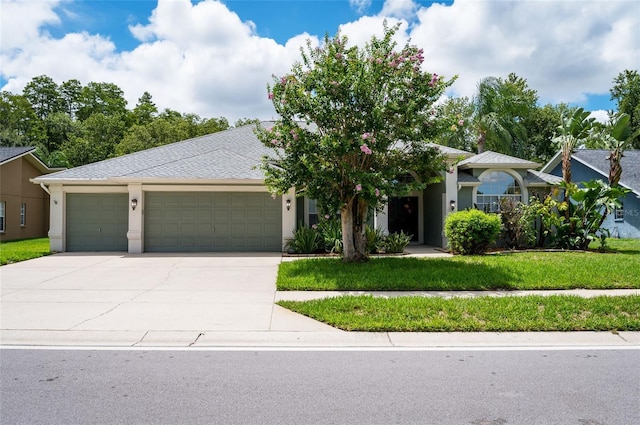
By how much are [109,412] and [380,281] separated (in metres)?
6.61

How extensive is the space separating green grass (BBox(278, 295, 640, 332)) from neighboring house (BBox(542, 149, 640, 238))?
59.1 feet

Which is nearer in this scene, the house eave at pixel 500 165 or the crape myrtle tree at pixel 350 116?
the crape myrtle tree at pixel 350 116

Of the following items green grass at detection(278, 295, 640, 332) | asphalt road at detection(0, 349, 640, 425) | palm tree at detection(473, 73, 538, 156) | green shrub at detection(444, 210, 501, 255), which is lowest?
asphalt road at detection(0, 349, 640, 425)

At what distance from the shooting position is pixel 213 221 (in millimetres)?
16688

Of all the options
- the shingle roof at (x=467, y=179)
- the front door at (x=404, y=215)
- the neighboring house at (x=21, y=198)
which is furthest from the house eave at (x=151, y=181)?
the neighboring house at (x=21, y=198)

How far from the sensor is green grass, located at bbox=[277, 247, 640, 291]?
948cm

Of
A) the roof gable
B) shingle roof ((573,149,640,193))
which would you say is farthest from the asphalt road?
shingle roof ((573,149,640,193))

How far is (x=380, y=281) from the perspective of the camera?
9719 millimetres

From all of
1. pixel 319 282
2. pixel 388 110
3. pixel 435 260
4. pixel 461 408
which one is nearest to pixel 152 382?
pixel 461 408

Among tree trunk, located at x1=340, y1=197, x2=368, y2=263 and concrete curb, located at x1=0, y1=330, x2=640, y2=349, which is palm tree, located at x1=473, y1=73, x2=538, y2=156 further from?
concrete curb, located at x1=0, y1=330, x2=640, y2=349

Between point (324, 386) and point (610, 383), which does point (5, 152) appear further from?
point (610, 383)

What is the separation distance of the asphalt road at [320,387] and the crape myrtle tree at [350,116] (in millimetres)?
5637

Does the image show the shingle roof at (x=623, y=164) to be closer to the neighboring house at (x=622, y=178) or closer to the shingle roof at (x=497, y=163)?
the neighboring house at (x=622, y=178)

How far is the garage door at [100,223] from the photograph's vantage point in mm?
16938
